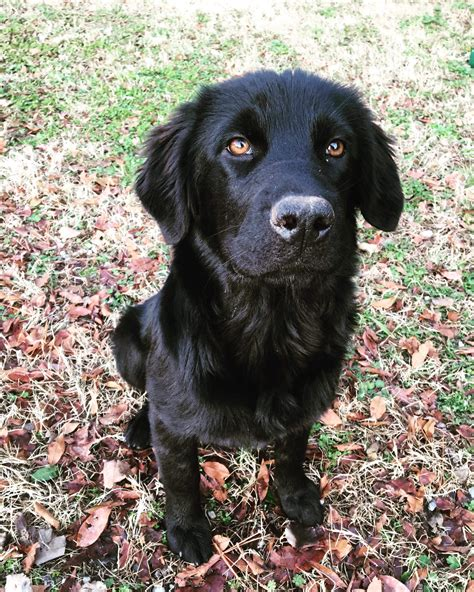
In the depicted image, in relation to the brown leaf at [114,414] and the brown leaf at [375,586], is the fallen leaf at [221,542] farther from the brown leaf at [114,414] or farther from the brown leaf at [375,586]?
the brown leaf at [114,414]

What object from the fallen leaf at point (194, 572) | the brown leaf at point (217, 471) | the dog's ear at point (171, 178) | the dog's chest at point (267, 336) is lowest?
the fallen leaf at point (194, 572)

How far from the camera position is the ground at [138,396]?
91.9 inches

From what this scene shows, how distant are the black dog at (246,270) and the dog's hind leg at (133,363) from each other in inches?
14.4

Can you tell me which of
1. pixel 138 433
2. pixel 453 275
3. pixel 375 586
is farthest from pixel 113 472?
pixel 453 275

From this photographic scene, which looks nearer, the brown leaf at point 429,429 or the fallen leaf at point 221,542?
the fallen leaf at point 221,542

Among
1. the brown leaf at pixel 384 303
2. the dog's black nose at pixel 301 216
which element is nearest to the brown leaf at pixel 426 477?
the brown leaf at pixel 384 303

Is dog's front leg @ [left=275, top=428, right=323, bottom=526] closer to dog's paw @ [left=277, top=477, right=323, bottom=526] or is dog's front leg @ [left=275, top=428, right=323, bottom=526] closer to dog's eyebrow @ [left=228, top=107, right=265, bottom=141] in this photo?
dog's paw @ [left=277, top=477, right=323, bottom=526]

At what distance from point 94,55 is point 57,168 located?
2.67 metres

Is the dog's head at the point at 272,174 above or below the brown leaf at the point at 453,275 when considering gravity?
above

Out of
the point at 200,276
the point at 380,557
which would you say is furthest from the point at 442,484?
the point at 200,276

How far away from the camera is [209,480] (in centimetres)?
263

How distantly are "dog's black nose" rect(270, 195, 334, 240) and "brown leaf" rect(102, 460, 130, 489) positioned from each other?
1661 millimetres

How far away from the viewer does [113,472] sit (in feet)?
8.43

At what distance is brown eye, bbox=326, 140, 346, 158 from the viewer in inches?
76.0
